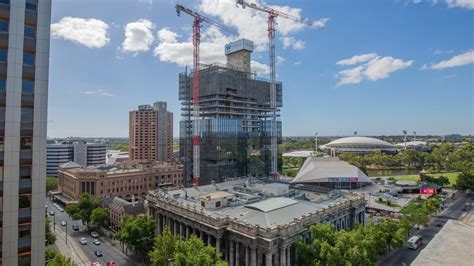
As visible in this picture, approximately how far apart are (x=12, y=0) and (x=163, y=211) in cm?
4918

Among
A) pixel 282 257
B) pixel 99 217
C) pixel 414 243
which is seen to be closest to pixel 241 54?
pixel 99 217

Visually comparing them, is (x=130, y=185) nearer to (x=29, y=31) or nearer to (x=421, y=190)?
(x=29, y=31)

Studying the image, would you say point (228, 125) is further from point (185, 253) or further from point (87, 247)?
point (185, 253)

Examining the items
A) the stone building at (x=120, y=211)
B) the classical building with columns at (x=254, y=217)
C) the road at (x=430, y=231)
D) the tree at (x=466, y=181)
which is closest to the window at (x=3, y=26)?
the classical building with columns at (x=254, y=217)

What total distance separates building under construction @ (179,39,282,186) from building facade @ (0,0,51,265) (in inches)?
3625

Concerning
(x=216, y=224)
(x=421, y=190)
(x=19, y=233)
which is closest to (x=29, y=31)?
(x=19, y=233)

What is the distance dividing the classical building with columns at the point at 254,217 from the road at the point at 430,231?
10717 mm

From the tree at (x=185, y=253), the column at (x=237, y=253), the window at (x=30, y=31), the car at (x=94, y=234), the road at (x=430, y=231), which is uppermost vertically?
the window at (x=30, y=31)

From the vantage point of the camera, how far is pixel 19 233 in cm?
3497

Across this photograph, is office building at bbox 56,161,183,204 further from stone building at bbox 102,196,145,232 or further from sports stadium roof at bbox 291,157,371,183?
sports stadium roof at bbox 291,157,371,183

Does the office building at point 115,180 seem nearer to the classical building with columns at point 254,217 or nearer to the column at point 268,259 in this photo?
the classical building with columns at point 254,217

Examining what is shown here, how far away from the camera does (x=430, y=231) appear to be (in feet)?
283

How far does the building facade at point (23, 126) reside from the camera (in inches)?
1337

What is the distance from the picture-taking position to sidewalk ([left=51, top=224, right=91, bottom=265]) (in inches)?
2758
